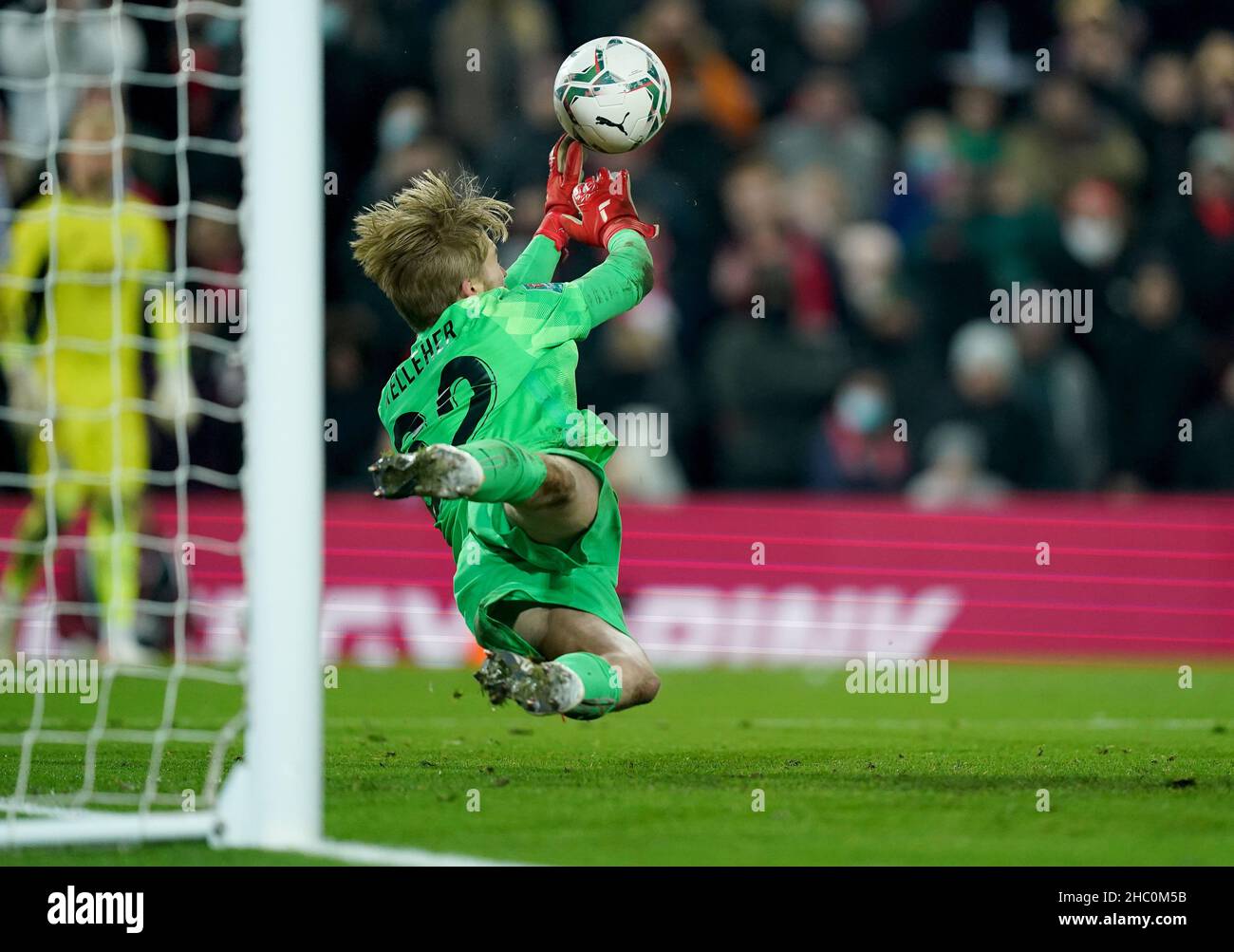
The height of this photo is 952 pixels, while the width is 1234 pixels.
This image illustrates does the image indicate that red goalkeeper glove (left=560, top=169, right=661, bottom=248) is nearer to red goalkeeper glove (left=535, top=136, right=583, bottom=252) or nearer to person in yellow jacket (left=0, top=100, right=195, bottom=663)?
red goalkeeper glove (left=535, top=136, right=583, bottom=252)

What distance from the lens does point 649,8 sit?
36.5ft

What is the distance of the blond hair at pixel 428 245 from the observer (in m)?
5.41

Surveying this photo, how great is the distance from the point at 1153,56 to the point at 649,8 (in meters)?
3.18

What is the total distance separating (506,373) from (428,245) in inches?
19.7

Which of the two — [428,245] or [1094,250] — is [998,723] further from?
[1094,250]

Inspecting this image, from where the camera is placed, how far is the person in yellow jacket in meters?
8.23

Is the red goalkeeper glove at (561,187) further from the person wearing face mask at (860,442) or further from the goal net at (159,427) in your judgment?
the person wearing face mask at (860,442)

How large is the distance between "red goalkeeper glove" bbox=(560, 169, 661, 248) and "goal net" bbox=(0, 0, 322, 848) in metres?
1.07

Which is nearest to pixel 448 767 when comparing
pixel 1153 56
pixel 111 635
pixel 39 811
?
pixel 39 811
